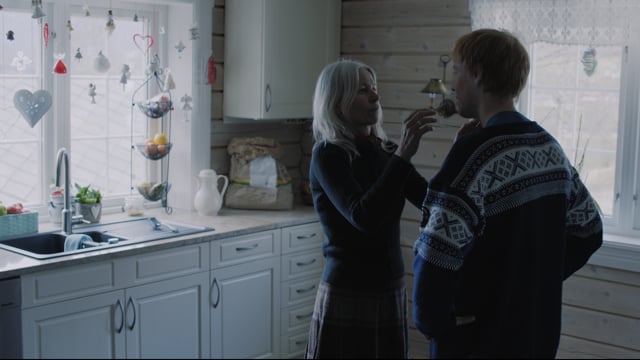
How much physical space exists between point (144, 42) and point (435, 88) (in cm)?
147

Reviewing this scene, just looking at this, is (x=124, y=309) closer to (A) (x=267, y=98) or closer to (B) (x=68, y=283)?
(B) (x=68, y=283)

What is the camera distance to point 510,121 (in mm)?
1799

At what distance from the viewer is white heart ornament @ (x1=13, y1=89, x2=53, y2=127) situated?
336cm

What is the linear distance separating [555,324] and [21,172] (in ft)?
8.43

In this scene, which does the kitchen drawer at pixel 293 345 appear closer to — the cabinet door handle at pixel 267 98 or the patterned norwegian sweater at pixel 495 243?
the cabinet door handle at pixel 267 98

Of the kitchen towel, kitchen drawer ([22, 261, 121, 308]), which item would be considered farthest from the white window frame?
the kitchen towel

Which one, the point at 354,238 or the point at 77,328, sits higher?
the point at 354,238

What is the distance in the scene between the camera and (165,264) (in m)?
3.29

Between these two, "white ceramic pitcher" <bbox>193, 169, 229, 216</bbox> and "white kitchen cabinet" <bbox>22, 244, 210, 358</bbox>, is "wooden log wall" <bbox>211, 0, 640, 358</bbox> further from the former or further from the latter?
"white kitchen cabinet" <bbox>22, 244, 210, 358</bbox>

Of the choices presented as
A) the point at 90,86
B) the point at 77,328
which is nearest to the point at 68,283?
the point at 77,328

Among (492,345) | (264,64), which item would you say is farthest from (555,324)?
(264,64)

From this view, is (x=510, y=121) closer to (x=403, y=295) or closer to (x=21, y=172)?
(x=403, y=295)

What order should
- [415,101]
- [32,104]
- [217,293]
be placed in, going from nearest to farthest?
[32,104] → [217,293] → [415,101]

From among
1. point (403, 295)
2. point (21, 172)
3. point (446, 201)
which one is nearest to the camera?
point (446, 201)
